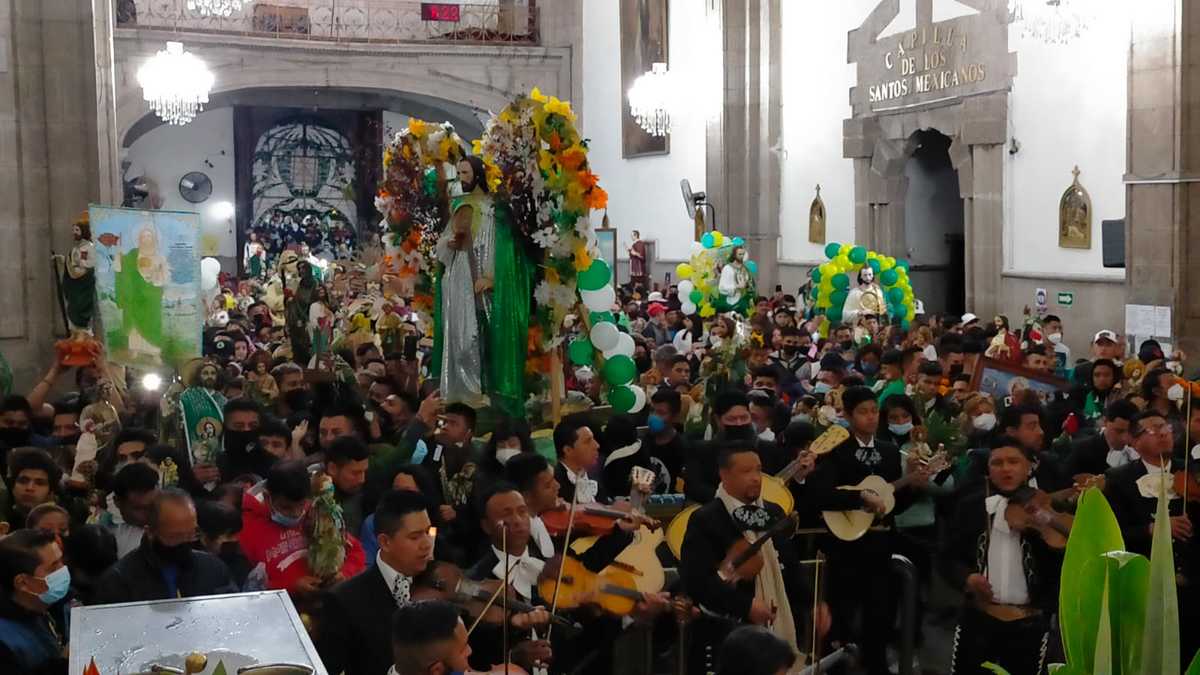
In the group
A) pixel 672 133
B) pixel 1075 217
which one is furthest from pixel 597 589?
pixel 672 133

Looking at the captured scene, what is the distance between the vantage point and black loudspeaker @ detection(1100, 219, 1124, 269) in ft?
45.0

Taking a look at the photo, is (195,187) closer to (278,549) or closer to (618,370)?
(618,370)

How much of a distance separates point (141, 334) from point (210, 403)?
2.05 meters

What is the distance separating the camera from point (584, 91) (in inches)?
1108

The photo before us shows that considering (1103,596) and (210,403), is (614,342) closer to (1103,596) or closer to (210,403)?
(210,403)

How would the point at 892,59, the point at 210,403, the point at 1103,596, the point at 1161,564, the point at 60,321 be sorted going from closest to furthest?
the point at 1161,564, the point at 1103,596, the point at 210,403, the point at 60,321, the point at 892,59

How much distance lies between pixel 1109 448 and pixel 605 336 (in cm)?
342

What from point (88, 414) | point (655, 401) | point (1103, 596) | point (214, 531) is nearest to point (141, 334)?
point (88, 414)

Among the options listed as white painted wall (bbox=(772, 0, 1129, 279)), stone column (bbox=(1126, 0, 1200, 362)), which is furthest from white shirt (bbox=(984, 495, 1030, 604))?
white painted wall (bbox=(772, 0, 1129, 279))

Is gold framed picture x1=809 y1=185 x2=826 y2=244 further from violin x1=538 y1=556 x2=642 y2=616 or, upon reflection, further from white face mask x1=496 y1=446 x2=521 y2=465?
A: violin x1=538 y1=556 x2=642 y2=616

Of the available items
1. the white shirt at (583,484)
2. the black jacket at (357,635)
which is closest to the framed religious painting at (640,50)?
the white shirt at (583,484)

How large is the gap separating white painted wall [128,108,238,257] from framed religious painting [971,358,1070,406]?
75.8 feet

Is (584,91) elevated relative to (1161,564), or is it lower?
elevated

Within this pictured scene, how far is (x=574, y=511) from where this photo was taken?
5.27 m
